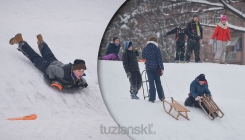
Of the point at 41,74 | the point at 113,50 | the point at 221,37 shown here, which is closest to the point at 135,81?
the point at 113,50

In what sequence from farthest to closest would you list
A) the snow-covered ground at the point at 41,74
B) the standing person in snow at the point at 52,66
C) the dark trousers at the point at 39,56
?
the dark trousers at the point at 39,56 < the standing person in snow at the point at 52,66 < the snow-covered ground at the point at 41,74

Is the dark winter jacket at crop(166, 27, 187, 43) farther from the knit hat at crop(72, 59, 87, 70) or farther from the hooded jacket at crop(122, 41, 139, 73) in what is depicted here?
the knit hat at crop(72, 59, 87, 70)

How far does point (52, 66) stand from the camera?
7.43 ft

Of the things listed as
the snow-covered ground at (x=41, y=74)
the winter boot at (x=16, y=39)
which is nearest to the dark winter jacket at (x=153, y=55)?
the snow-covered ground at (x=41, y=74)

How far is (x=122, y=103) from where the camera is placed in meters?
1.45

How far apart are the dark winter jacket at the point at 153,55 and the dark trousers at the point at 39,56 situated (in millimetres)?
1031

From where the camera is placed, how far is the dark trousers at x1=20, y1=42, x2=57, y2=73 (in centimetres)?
233

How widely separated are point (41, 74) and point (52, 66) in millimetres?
165

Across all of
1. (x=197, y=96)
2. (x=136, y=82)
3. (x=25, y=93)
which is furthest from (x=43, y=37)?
(x=197, y=96)

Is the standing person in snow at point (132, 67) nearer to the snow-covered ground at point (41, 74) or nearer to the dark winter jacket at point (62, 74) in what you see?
the snow-covered ground at point (41, 74)

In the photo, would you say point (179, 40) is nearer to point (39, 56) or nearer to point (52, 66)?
point (52, 66)

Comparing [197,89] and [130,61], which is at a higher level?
[130,61]

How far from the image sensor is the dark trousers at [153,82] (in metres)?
1.46

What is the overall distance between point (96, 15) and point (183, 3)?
1239 millimetres
